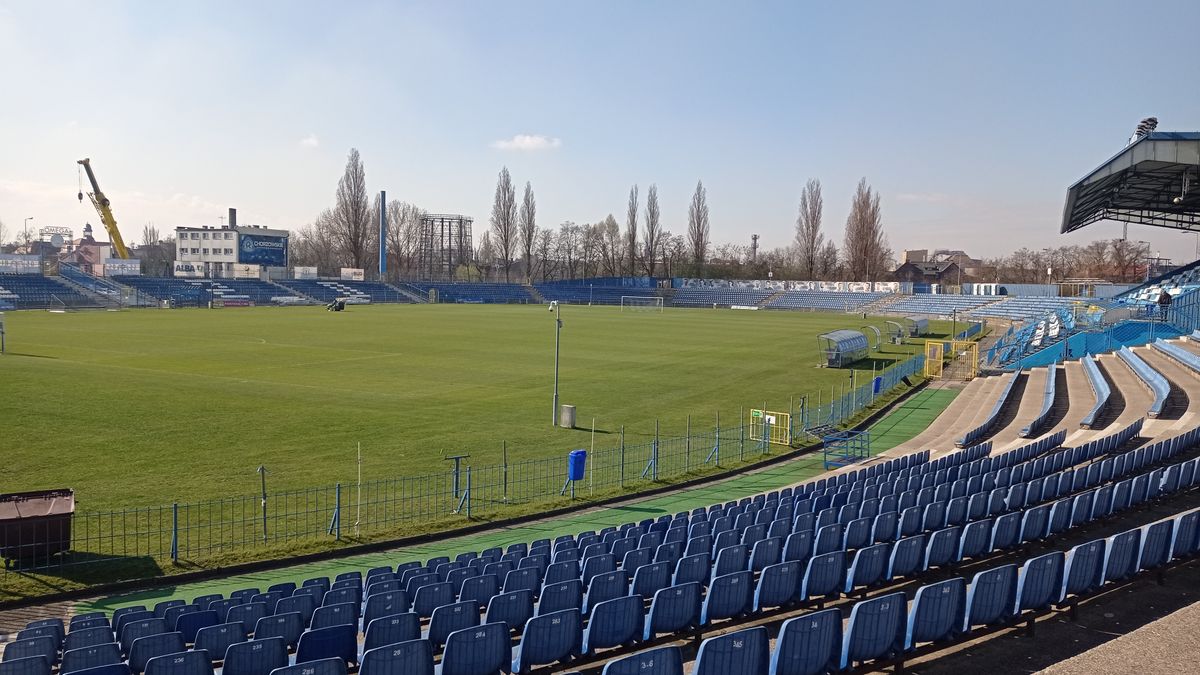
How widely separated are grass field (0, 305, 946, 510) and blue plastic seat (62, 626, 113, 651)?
11706mm

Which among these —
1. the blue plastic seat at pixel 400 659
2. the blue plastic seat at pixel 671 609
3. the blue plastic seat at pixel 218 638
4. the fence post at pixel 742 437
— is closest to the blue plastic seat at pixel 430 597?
the blue plastic seat at pixel 218 638

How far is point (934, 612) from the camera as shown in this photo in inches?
358

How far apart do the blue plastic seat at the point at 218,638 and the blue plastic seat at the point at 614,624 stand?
13.7ft

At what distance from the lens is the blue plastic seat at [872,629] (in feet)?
28.1

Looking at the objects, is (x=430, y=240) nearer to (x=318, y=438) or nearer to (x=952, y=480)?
(x=318, y=438)

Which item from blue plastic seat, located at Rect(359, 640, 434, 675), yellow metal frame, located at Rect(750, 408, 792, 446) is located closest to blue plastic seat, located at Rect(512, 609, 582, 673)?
blue plastic seat, located at Rect(359, 640, 434, 675)

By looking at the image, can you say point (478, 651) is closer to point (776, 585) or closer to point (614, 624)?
point (614, 624)

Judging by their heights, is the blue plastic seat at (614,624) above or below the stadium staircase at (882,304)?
below

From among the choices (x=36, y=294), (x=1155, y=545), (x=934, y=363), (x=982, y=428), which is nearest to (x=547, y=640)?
(x=1155, y=545)

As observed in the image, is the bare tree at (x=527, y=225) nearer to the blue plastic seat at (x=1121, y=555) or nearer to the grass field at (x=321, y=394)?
the grass field at (x=321, y=394)

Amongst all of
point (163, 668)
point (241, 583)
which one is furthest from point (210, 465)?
point (163, 668)

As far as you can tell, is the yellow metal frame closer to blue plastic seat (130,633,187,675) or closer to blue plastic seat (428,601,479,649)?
blue plastic seat (428,601,479,649)

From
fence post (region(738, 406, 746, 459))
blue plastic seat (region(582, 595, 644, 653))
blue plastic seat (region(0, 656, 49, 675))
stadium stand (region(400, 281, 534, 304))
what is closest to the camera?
blue plastic seat (region(0, 656, 49, 675))

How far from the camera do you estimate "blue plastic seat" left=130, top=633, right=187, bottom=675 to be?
9.37 m
